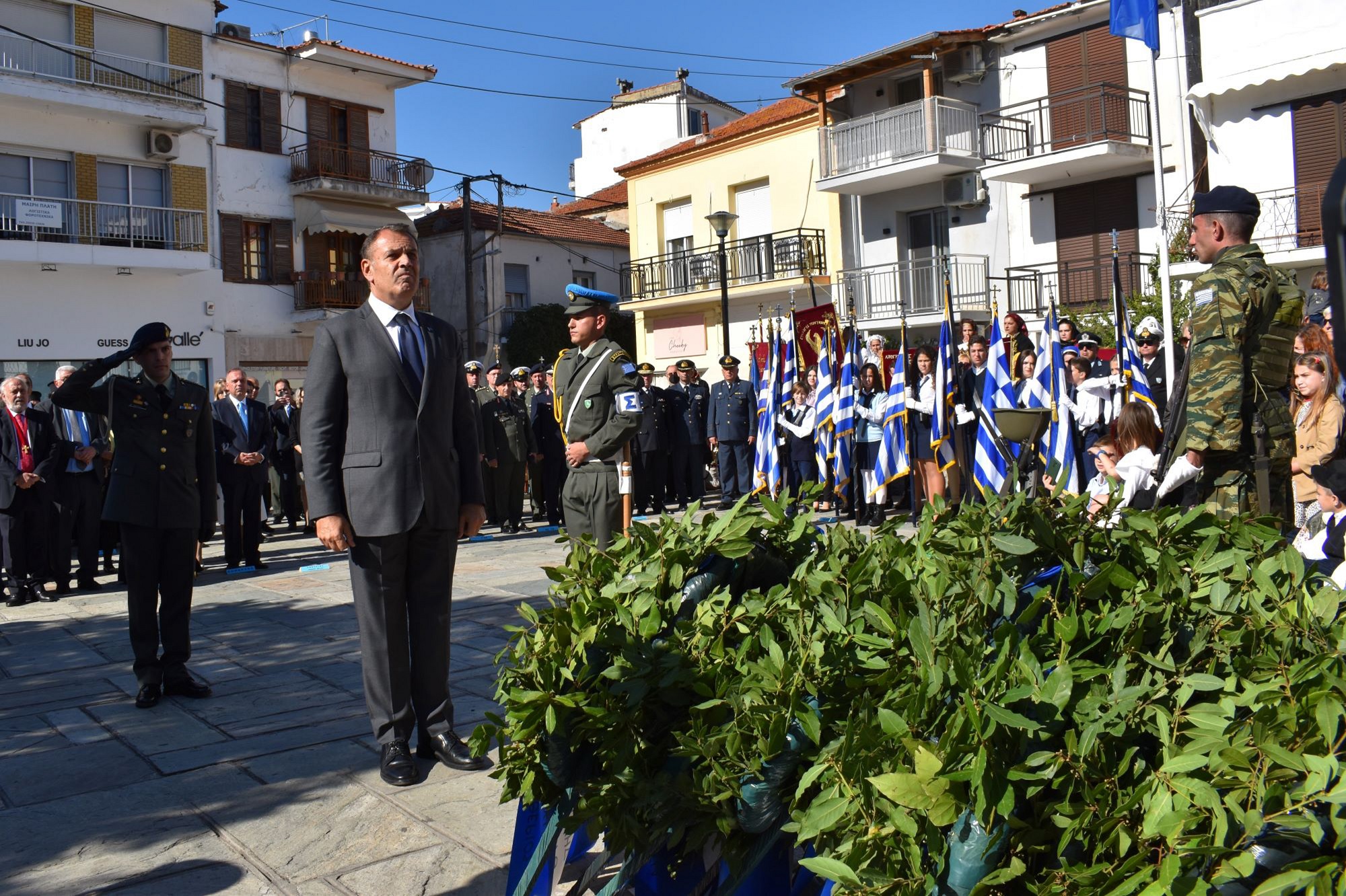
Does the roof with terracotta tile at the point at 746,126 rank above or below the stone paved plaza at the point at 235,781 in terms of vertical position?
above

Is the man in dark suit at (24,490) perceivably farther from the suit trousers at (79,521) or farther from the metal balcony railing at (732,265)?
the metal balcony railing at (732,265)

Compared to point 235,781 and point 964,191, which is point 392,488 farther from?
point 964,191

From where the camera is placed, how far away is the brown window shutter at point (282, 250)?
3019 cm

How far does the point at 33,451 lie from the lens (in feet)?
33.6

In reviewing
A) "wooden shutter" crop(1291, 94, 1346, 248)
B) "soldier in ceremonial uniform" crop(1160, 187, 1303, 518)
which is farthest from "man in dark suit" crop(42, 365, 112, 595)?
"wooden shutter" crop(1291, 94, 1346, 248)

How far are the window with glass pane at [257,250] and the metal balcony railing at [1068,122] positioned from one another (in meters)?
18.7

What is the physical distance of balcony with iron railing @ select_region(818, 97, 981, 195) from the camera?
2527 centimetres

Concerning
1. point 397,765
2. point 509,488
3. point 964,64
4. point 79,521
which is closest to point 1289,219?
point 964,64

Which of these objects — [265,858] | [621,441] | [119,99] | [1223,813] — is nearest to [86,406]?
[621,441]

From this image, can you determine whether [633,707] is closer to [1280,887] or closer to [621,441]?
[1280,887]

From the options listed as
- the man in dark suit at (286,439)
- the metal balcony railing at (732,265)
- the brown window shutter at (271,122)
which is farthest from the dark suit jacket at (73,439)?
the brown window shutter at (271,122)

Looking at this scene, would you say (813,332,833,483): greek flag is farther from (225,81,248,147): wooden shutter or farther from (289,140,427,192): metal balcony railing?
(225,81,248,147): wooden shutter

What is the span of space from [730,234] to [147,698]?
27671 millimetres

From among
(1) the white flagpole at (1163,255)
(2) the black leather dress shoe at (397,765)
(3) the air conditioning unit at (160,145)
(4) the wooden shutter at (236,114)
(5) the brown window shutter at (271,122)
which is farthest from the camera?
(5) the brown window shutter at (271,122)
